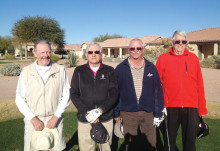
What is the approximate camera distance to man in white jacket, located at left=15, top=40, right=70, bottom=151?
98.5 inches

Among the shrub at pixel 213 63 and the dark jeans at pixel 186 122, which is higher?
the shrub at pixel 213 63

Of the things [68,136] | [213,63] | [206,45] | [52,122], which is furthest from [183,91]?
[206,45]

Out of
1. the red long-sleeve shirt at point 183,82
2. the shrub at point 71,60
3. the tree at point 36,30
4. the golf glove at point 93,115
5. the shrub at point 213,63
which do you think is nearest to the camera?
the golf glove at point 93,115

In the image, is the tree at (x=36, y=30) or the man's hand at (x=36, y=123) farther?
the tree at (x=36, y=30)

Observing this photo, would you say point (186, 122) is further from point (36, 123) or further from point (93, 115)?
point (36, 123)

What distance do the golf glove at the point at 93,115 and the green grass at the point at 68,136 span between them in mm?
1632

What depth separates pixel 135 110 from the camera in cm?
297

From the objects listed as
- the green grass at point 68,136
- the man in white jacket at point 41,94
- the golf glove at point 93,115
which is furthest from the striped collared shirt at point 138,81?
the green grass at point 68,136

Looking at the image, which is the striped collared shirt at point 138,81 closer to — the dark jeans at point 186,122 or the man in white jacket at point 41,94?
the dark jeans at point 186,122

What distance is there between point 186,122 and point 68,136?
8.82 feet

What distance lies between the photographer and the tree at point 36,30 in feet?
124

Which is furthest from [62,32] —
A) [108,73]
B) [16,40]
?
[108,73]

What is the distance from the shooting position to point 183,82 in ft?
9.61

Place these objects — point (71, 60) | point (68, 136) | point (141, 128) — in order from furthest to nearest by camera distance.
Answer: point (71, 60)
point (68, 136)
point (141, 128)
